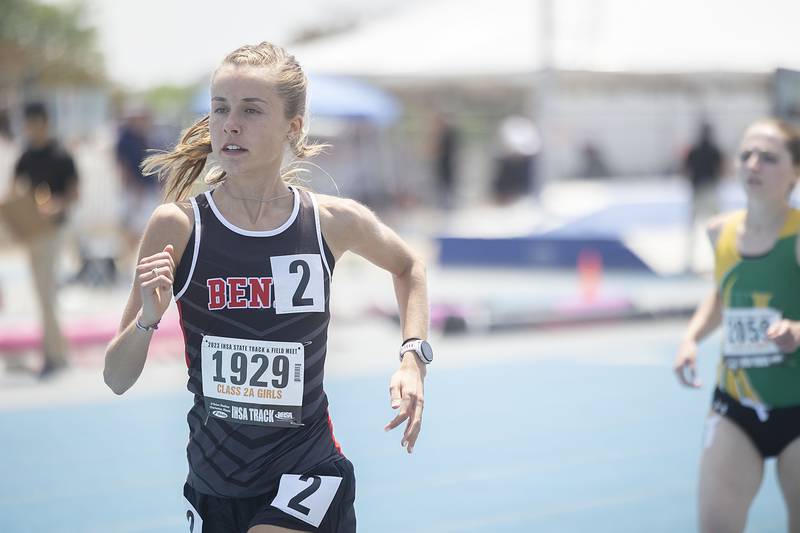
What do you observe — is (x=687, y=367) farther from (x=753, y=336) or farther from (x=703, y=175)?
(x=703, y=175)

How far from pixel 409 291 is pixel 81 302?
11.1 meters

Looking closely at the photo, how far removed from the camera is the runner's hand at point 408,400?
122 inches

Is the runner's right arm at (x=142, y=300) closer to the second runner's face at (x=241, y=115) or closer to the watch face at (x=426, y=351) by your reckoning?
the second runner's face at (x=241, y=115)

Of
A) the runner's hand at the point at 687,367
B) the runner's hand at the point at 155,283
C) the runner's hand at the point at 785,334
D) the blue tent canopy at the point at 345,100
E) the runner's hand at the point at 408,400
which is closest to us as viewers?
the runner's hand at the point at 155,283

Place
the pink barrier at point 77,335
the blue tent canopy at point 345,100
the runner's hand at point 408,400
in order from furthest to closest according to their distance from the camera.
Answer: the blue tent canopy at point 345,100
the pink barrier at point 77,335
the runner's hand at point 408,400

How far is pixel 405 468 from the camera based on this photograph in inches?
289

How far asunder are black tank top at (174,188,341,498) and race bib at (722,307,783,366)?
77.9 inches

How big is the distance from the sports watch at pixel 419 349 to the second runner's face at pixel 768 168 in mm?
1833

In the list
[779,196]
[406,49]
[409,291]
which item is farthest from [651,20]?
[409,291]

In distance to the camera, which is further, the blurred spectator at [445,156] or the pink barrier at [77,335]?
the blurred spectator at [445,156]

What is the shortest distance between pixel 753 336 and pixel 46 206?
21.5 feet

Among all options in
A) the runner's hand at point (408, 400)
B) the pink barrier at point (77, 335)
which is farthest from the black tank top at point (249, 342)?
the pink barrier at point (77, 335)

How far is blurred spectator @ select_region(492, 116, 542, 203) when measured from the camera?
27609 millimetres

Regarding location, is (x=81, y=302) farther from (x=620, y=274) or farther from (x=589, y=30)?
(x=589, y=30)
